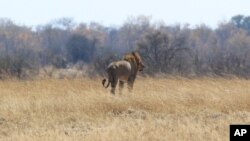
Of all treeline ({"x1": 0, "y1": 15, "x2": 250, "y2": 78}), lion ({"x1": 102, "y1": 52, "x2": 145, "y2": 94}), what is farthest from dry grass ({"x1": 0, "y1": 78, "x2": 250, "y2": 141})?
treeline ({"x1": 0, "y1": 15, "x2": 250, "y2": 78})

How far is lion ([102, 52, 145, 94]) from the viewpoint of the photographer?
1559cm

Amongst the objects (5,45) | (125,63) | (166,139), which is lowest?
(166,139)

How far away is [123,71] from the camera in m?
15.9

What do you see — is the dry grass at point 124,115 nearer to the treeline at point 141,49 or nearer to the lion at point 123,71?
the lion at point 123,71

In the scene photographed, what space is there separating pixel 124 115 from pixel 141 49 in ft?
67.8

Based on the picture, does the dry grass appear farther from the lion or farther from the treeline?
the treeline

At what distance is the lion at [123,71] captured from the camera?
1559 cm

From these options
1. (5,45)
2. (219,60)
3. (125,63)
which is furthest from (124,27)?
(125,63)

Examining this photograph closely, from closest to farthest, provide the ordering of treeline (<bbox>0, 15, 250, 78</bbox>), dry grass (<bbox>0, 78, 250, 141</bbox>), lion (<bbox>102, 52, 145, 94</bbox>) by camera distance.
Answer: dry grass (<bbox>0, 78, 250, 141</bbox>) < lion (<bbox>102, 52, 145, 94</bbox>) < treeline (<bbox>0, 15, 250, 78</bbox>)

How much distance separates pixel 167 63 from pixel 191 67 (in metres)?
1.18

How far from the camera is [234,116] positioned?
10.4 meters

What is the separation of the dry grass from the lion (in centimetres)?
130

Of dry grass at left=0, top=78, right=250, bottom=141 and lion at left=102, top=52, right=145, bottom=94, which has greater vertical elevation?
lion at left=102, top=52, right=145, bottom=94

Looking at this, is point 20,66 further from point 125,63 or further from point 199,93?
point 199,93
